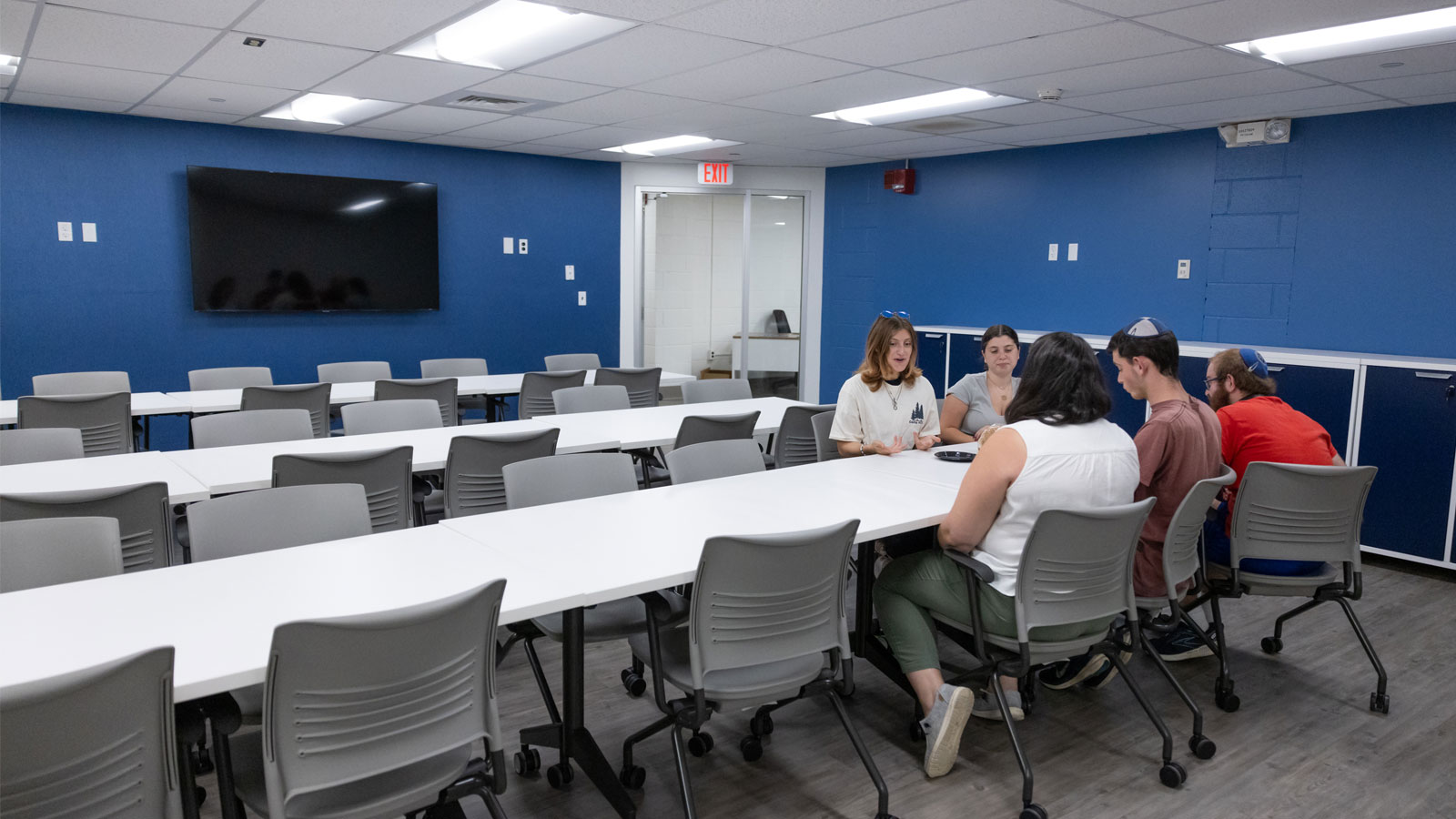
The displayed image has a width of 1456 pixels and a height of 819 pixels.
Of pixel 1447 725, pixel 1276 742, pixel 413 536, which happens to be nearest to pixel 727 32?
pixel 413 536

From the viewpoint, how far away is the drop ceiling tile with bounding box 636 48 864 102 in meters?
4.64

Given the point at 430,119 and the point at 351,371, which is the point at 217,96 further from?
the point at 351,371

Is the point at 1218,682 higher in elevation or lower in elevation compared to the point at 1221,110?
lower

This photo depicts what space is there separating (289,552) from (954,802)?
2014mm

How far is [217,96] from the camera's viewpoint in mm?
5875

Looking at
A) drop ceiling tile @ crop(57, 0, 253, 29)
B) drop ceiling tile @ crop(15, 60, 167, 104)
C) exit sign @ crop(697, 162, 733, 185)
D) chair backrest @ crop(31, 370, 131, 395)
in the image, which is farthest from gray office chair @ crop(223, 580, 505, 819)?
exit sign @ crop(697, 162, 733, 185)

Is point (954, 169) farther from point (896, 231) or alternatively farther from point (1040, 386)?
point (1040, 386)

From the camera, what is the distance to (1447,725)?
3.29 meters

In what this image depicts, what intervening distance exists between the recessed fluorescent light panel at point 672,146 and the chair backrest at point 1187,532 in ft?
17.4

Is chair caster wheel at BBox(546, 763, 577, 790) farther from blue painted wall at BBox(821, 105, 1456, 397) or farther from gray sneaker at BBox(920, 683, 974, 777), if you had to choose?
blue painted wall at BBox(821, 105, 1456, 397)

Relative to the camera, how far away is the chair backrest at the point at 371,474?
11.2ft

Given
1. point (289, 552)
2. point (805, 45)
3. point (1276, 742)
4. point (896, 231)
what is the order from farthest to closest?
point (896, 231) → point (805, 45) → point (1276, 742) → point (289, 552)

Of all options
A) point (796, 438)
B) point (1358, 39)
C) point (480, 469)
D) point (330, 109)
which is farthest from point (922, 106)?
point (330, 109)

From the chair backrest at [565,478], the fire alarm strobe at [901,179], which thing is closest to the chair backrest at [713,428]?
the chair backrest at [565,478]
